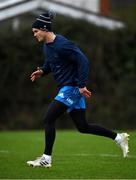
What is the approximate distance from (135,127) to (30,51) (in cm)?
449

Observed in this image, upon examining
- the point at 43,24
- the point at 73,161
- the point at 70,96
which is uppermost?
the point at 43,24

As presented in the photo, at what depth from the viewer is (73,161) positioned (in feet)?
42.2

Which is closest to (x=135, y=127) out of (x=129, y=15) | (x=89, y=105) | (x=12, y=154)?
(x=89, y=105)

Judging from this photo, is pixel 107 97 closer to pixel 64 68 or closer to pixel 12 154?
pixel 12 154

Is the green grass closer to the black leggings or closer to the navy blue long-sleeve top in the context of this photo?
the black leggings

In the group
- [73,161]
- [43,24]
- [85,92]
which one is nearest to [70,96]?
[85,92]

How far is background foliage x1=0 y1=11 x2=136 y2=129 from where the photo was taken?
2858cm

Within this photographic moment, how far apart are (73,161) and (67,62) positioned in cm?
165

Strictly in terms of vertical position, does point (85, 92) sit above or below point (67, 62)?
below

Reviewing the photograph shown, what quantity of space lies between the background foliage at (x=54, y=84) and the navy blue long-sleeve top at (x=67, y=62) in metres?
15.9

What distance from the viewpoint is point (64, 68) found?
12.2 m

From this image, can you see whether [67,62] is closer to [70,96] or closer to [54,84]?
[70,96]

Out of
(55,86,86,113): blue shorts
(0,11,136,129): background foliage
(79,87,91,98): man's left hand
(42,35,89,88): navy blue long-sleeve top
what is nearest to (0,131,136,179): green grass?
(55,86,86,113): blue shorts

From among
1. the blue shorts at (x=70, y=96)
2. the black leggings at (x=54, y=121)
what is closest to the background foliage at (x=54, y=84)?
the black leggings at (x=54, y=121)
